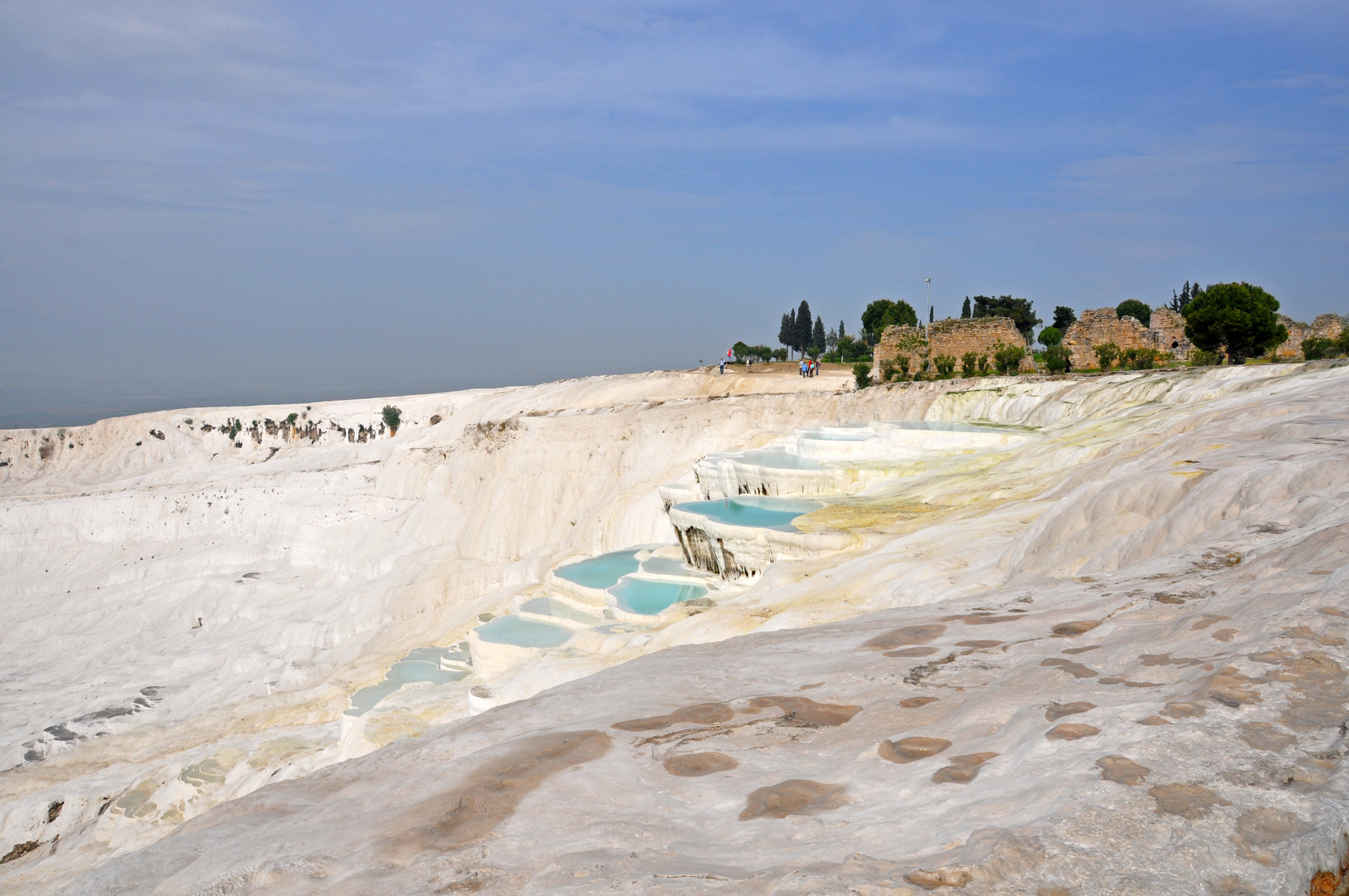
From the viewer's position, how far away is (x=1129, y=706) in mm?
2699

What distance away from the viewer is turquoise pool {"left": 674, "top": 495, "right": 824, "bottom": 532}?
12.7 metres

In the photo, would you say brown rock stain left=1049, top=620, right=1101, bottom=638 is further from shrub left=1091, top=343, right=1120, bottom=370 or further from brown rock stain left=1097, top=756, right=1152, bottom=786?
shrub left=1091, top=343, right=1120, bottom=370

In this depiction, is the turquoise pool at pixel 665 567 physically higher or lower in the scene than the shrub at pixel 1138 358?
lower

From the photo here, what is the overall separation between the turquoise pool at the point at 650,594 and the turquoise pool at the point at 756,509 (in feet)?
3.91

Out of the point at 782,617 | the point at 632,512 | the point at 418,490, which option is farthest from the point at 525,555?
the point at 782,617

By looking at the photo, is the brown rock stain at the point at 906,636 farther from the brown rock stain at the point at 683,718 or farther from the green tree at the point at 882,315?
the green tree at the point at 882,315

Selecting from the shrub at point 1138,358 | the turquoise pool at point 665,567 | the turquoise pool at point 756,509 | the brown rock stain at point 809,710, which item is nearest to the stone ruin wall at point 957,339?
the shrub at point 1138,358

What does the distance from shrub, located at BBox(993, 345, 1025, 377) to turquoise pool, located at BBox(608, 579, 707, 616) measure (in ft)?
55.3

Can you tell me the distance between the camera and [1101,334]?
26.8 m

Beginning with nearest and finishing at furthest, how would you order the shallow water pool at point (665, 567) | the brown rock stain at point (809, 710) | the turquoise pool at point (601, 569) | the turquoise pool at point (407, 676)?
the brown rock stain at point (809, 710) → the turquoise pool at point (407, 676) → the shallow water pool at point (665, 567) → the turquoise pool at point (601, 569)

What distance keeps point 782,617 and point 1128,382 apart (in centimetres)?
1266

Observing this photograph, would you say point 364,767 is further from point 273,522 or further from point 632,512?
point 273,522

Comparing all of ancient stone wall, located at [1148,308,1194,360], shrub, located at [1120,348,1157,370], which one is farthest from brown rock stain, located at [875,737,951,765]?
ancient stone wall, located at [1148,308,1194,360]

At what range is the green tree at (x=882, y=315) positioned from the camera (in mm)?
52062
